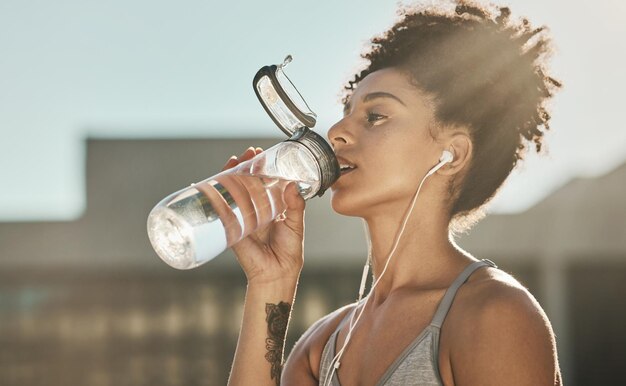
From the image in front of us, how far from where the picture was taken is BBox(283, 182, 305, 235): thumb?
2375mm

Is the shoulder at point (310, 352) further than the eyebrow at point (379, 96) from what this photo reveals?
Yes

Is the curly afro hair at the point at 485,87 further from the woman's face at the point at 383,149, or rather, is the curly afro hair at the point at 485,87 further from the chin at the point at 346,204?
the chin at the point at 346,204

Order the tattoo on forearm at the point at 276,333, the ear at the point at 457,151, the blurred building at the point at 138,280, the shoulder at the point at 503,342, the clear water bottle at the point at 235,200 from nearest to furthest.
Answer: the shoulder at the point at 503,342 < the clear water bottle at the point at 235,200 < the ear at the point at 457,151 < the tattoo on forearm at the point at 276,333 < the blurred building at the point at 138,280

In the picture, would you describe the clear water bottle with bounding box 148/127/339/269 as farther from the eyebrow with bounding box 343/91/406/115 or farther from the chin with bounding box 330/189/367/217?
the eyebrow with bounding box 343/91/406/115

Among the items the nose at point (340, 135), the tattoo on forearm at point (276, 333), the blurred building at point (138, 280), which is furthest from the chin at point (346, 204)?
the blurred building at point (138, 280)

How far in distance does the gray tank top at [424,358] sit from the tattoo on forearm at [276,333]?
15.5 inches

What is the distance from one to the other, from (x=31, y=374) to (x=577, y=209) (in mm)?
8855

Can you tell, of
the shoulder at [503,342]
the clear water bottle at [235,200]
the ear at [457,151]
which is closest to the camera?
the shoulder at [503,342]

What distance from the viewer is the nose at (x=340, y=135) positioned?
2.41 m

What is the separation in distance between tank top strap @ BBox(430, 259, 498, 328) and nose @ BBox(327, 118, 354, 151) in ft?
1.37

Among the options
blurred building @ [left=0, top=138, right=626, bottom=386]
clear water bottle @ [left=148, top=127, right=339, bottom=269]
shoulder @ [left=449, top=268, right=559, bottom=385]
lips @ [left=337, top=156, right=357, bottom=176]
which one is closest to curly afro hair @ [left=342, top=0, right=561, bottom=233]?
lips @ [left=337, top=156, right=357, bottom=176]

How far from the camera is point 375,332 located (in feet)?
7.94

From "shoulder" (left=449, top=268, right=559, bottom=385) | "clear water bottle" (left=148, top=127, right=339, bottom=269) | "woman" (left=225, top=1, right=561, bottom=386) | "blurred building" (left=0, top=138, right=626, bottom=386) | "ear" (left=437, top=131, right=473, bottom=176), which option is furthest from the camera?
"blurred building" (left=0, top=138, right=626, bottom=386)

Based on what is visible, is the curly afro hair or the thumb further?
the curly afro hair
